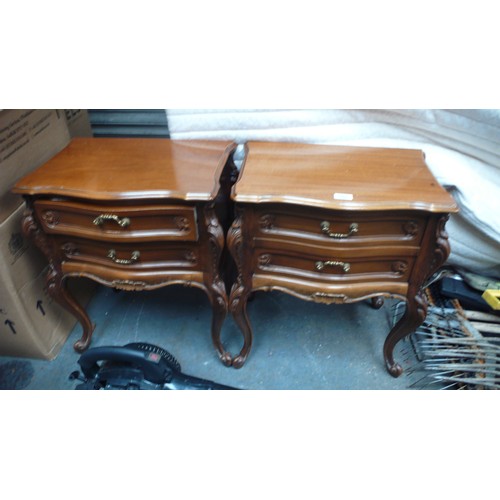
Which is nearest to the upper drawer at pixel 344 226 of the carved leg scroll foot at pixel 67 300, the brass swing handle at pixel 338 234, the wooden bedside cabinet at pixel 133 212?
the brass swing handle at pixel 338 234

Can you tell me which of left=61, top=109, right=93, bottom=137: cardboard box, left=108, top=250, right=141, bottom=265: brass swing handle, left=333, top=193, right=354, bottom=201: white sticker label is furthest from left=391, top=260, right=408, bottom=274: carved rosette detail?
left=61, top=109, right=93, bottom=137: cardboard box

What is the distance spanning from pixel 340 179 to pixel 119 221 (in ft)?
1.80

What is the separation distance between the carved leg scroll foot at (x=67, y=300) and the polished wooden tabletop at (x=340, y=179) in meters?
0.62

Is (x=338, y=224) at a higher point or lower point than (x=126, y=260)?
higher

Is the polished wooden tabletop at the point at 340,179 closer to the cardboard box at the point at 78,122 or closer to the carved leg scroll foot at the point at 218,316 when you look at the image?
the carved leg scroll foot at the point at 218,316

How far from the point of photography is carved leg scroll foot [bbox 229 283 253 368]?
38.9 inches

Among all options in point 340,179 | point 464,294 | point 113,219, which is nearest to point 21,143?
point 113,219

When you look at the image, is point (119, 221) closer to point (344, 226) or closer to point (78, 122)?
point (344, 226)

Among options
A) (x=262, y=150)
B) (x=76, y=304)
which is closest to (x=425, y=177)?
(x=262, y=150)

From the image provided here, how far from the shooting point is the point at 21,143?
100 cm

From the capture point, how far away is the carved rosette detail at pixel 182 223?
0.85 metres

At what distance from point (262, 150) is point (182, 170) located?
0.24 metres

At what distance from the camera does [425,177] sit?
0.85m

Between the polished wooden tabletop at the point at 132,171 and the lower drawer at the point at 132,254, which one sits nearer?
the polished wooden tabletop at the point at 132,171
